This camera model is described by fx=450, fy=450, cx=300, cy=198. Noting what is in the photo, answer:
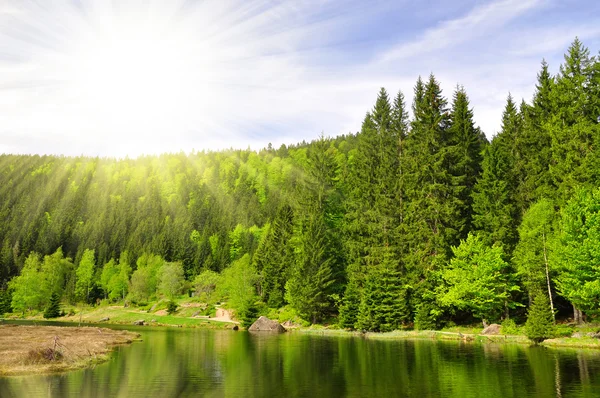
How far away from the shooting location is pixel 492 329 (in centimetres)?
5409

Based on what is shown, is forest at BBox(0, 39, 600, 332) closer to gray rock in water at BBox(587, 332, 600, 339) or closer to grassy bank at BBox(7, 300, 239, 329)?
gray rock in water at BBox(587, 332, 600, 339)

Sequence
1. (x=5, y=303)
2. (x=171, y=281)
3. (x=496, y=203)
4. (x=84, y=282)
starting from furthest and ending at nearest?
1. (x=84, y=282)
2. (x=5, y=303)
3. (x=171, y=281)
4. (x=496, y=203)

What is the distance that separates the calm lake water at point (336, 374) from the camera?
25.1 m

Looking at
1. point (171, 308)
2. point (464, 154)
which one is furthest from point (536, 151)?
point (171, 308)

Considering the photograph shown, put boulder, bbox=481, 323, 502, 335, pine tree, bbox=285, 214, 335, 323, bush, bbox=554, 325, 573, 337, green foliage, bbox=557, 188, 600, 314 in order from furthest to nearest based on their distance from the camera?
pine tree, bbox=285, 214, 335, 323
boulder, bbox=481, 323, 502, 335
bush, bbox=554, 325, 573, 337
green foliage, bbox=557, 188, 600, 314

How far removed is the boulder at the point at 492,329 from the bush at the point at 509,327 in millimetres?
760

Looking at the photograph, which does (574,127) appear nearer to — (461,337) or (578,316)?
(578,316)

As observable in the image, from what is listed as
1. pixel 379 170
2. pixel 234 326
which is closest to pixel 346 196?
pixel 379 170

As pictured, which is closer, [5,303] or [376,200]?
[376,200]

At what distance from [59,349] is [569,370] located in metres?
38.3

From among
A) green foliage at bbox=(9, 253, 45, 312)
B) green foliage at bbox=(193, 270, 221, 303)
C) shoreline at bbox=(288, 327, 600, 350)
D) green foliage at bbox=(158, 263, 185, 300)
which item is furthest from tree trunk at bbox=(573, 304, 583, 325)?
green foliage at bbox=(9, 253, 45, 312)

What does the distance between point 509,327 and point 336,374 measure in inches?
1185

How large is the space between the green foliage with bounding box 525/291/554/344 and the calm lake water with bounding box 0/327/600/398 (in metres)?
3.61

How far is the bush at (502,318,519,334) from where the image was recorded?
51.6 m
